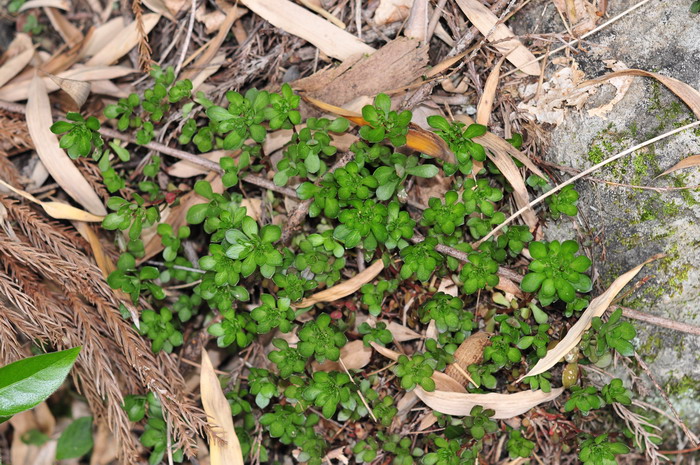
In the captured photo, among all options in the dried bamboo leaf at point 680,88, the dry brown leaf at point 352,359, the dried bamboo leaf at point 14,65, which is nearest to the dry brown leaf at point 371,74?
the dried bamboo leaf at point 680,88

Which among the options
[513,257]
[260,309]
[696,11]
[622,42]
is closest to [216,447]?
[260,309]

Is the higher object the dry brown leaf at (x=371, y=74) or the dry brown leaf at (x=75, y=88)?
the dry brown leaf at (x=75, y=88)

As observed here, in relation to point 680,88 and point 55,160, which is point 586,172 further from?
point 55,160

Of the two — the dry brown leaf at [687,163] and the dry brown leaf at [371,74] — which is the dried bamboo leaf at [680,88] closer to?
the dry brown leaf at [687,163]

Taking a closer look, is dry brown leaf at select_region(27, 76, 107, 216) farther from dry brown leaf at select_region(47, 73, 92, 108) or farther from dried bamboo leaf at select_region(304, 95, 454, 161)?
dried bamboo leaf at select_region(304, 95, 454, 161)

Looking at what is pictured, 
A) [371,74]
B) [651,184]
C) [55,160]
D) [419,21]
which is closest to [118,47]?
[55,160]

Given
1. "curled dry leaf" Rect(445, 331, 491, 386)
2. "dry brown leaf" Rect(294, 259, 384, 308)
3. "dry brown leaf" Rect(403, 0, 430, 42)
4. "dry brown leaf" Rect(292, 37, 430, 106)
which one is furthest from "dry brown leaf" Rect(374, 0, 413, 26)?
"curled dry leaf" Rect(445, 331, 491, 386)

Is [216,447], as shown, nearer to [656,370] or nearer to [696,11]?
[656,370]
